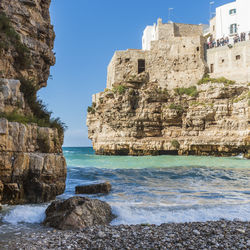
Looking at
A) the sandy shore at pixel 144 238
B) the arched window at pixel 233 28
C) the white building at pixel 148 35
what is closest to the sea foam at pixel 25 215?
the sandy shore at pixel 144 238

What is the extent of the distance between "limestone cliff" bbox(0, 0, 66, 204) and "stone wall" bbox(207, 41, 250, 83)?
3024cm

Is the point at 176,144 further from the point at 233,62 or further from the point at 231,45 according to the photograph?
the point at 231,45

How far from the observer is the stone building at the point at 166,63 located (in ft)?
127

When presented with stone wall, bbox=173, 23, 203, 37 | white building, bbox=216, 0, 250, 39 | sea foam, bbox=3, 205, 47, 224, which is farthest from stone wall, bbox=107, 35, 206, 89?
sea foam, bbox=3, 205, 47, 224

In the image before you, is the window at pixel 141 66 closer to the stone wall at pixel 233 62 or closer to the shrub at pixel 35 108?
the stone wall at pixel 233 62

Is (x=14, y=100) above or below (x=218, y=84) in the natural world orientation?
below

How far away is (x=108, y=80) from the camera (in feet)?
153

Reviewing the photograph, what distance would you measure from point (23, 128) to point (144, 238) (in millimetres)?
4170

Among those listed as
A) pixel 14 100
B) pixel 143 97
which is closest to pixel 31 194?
pixel 14 100

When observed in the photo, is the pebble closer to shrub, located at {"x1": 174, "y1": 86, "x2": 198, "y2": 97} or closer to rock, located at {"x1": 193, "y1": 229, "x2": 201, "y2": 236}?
rock, located at {"x1": 193, "y1": 229, "x2": 201, "y2": 236}

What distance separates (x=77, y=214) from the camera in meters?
5.40

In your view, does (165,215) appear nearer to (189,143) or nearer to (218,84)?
(189,143)

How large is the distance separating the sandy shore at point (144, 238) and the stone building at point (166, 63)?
35.6 metres

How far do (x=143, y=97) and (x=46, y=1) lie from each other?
25.7 metres
